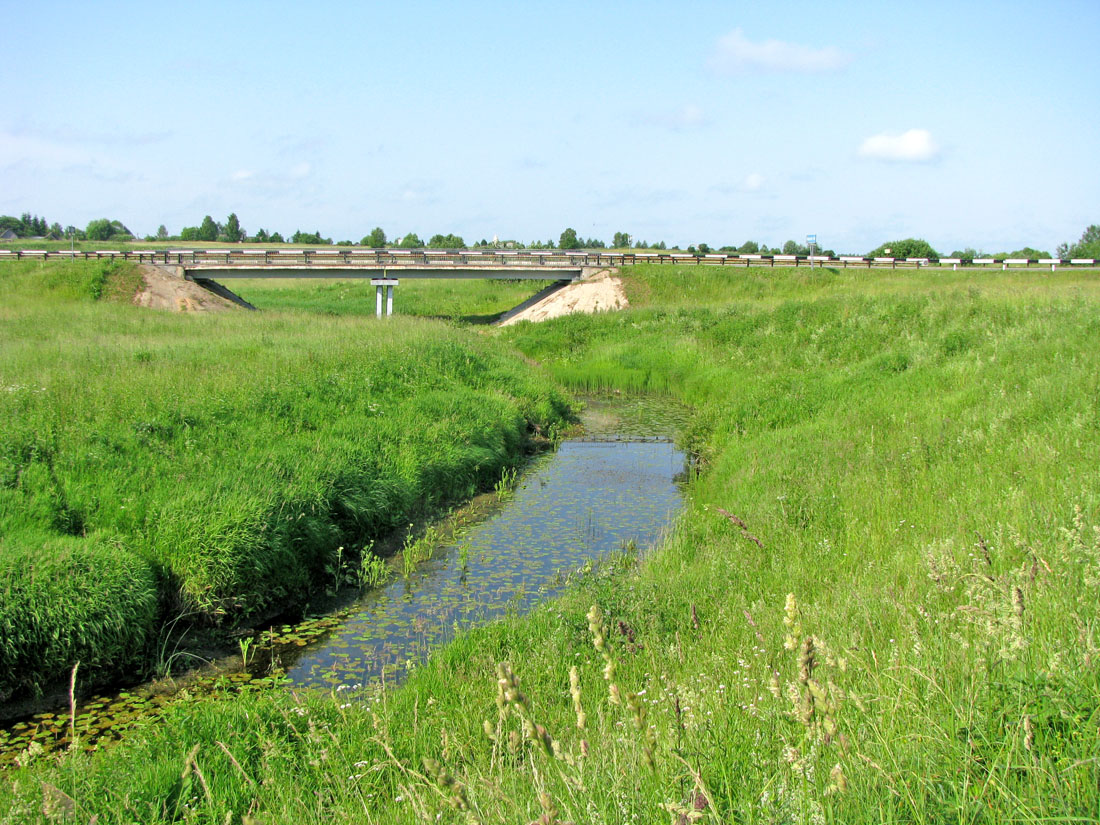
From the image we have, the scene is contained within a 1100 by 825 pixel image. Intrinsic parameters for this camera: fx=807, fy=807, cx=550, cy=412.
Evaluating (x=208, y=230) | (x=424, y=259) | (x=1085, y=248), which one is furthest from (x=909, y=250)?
(x=208, y=230)

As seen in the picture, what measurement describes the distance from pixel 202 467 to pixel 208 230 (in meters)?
146

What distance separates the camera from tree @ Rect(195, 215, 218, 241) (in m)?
142

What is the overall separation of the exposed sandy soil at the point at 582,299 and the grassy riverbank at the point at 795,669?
105 feet

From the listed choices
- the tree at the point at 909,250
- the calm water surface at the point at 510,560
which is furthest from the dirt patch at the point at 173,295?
the tree at the point at 909,250

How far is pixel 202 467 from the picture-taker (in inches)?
463

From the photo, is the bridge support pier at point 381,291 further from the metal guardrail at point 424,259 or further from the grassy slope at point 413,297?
the grassy slope at point 413,297

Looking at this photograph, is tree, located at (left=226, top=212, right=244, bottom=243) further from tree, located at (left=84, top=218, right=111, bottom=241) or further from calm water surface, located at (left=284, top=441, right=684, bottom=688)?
calm water surface, located at (left=284, top=441, right=684, bottom=688)

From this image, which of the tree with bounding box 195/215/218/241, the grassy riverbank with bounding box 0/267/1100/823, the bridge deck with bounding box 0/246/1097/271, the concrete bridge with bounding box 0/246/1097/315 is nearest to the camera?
the grassy riverbank with bounding box 0/267/1100/823

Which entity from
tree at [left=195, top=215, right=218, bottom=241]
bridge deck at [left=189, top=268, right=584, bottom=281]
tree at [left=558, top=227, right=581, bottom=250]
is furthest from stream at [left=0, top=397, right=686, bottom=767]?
tree at [left=195, top=215, right=218, bottom=241]

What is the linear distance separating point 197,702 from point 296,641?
240 centimetres

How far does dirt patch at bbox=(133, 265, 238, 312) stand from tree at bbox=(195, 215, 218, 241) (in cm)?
9933

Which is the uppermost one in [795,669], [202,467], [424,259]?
[424,259]

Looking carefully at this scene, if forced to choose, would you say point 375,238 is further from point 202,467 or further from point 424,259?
point 202,467

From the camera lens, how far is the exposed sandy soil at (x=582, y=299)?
50656 mm
